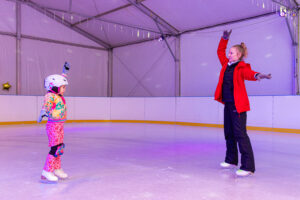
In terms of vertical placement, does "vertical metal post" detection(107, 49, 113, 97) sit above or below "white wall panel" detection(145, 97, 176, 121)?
above

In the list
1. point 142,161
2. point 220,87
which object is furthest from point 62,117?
point 220,87

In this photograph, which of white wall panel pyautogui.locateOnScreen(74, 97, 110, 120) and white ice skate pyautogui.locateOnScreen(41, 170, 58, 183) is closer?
white ice skate pyautogui.locateOnScreen(41, 170, 58, 183)

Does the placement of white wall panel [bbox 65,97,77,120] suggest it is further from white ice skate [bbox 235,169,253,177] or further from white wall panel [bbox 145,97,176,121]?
white ice skate [bbox 235,169,253,177]

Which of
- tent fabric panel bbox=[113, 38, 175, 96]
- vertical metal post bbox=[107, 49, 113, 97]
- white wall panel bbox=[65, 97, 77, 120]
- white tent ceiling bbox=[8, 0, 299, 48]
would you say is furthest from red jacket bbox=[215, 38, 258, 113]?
vertical metal post bbox=[107, 49, 113, 97]

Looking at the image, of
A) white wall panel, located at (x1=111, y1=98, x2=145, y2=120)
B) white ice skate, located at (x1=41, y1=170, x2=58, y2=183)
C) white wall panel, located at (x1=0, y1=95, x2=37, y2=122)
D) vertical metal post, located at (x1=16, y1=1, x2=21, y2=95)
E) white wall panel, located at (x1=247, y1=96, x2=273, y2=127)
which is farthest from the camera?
vertical metal post, located at (x1=16, y1=1, x2=21, y2=95)

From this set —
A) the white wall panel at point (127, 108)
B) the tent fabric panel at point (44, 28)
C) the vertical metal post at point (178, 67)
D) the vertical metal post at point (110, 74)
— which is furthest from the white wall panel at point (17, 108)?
the vertical metal post at point (110, 74)

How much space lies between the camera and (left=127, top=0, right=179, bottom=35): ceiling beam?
10005mm

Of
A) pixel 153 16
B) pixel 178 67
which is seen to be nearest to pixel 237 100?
pixel 153 16

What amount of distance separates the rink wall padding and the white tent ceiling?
3027 mm

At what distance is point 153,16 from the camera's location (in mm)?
10578

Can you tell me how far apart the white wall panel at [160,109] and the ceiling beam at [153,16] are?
10.4 ft

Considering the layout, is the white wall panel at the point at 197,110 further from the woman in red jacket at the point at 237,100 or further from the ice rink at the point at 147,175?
the woman in red jacket at the point at 237,100

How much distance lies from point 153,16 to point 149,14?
21 centimetres

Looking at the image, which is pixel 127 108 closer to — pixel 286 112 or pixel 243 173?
pixel 286 112
